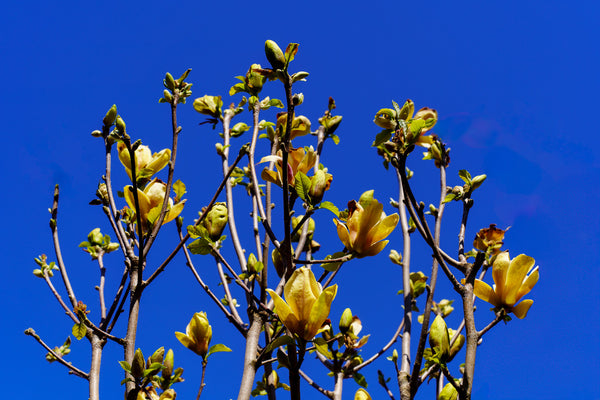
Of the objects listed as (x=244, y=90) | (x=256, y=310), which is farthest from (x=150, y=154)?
(x=256, y=310)

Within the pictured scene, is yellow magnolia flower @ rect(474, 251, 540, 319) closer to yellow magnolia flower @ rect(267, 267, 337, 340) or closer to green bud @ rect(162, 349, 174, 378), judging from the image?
yellow magnolia flower @ rect(267, 267, 337, 340)

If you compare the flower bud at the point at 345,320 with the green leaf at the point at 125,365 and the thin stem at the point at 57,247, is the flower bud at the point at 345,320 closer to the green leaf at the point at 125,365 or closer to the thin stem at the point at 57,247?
the green leaf at the point at 125,365

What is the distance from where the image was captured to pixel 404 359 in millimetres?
1719

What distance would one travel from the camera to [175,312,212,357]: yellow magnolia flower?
5.49 ft

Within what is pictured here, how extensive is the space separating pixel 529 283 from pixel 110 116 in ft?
4.86

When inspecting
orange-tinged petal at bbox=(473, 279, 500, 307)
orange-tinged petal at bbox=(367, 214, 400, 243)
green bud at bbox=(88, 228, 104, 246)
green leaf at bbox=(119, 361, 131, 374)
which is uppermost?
green bud at bbox=(88, 228, 104, 246)

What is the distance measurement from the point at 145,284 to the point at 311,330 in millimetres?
590

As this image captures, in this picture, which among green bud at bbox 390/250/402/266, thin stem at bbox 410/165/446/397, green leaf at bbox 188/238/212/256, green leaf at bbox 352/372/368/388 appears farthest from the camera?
green bud at bbox 390/250/402/266

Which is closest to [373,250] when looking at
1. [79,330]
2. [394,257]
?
[79,330]

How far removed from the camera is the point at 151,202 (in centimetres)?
150

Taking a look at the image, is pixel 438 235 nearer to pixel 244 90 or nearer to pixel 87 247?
pixel 244 90

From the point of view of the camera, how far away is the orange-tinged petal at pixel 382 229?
1.32 metres

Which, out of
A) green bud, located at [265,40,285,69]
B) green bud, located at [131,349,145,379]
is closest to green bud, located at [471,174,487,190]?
green bud, located at [265,40,285,69]

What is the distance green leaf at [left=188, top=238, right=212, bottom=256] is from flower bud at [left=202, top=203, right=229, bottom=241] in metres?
0.03
